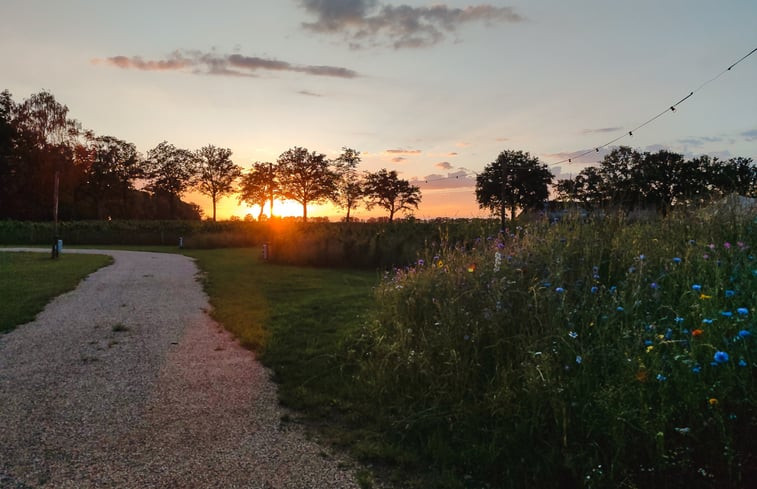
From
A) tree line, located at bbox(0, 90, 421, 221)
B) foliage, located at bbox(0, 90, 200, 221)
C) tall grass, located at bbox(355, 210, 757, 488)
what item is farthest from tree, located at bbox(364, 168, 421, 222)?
tall grass, located at bbox(355, 210, 757, 488)

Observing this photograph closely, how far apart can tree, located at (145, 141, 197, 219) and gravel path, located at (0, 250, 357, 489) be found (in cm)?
5661

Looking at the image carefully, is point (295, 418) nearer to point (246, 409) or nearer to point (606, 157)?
point (246, 409)

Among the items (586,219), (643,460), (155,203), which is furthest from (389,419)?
(155,203)

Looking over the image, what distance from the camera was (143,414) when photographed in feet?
14.3

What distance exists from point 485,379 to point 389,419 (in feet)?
3.13

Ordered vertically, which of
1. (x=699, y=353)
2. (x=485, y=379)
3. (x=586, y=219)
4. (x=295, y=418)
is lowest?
(x=295, y=418)

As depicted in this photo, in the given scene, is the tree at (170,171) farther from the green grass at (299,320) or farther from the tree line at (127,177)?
the green grass at (299,320)

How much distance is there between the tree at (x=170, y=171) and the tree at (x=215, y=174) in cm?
133

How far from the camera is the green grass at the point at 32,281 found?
8.82 meters

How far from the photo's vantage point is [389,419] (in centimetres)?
417

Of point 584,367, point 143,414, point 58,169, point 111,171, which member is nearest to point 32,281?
point 143,414

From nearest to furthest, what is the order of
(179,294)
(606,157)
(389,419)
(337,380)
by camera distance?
1. (389,419)
2. (337,380)
3. (179,294)
4. (606,157)

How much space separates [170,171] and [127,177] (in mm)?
5055

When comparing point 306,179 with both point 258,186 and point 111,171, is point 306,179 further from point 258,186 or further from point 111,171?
point 111,171
